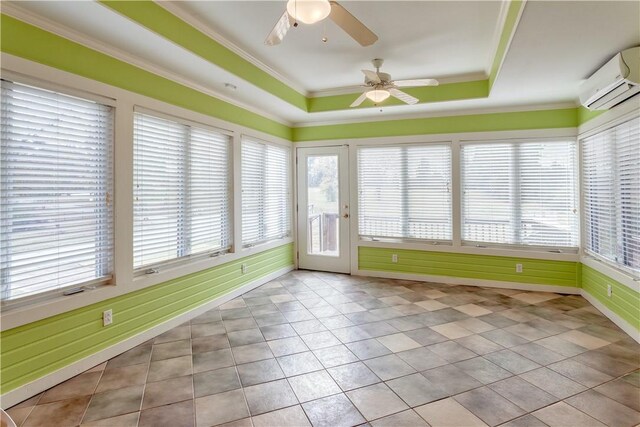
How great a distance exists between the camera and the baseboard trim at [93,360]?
7.08 feet

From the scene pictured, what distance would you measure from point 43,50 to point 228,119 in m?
2.00

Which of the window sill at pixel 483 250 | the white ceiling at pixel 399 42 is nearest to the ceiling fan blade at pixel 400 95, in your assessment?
the white ceiling at pixel 399 42

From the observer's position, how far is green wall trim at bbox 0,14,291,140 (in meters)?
2.15

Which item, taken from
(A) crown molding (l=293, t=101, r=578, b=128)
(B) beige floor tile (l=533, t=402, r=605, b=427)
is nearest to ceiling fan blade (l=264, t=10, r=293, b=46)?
(A) crown molding (l=293, t=101, r=578, b=128)

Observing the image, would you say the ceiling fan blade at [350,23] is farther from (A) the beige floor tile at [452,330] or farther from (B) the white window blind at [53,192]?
(A) the beige floor tile at [452,330]

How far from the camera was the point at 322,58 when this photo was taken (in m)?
3.65

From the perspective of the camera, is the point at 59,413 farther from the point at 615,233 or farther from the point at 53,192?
the point at 615,233

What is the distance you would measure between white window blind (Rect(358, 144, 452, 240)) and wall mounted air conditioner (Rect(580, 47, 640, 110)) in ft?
5.84

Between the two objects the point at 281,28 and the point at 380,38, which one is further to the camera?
the point at 380,38

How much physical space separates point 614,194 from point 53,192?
17.1 ft

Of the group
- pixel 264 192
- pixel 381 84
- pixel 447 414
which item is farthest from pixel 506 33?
pixel 264 192

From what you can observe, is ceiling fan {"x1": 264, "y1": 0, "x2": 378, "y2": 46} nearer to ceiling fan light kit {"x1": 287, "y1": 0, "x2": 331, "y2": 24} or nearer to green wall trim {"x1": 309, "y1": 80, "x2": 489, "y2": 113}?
ceiling fan light kit {"x1": 287, "y1": 0, "x2": 331, "y2": 24}

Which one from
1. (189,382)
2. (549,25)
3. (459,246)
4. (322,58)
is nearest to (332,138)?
(322,58)

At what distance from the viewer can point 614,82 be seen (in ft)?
9.30
